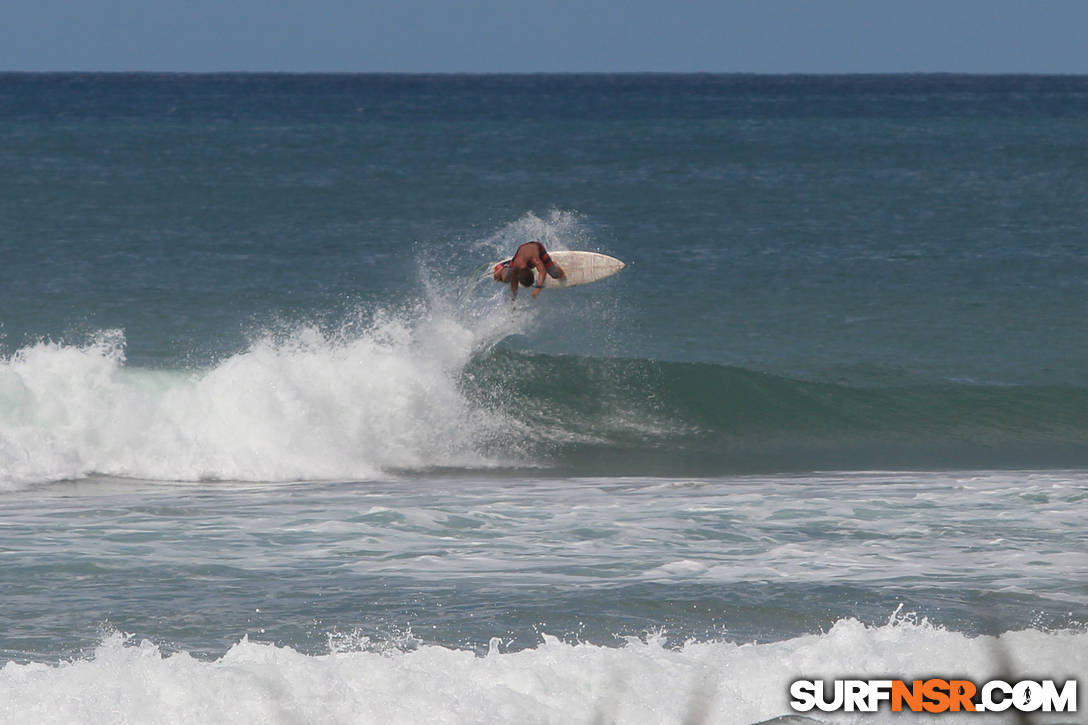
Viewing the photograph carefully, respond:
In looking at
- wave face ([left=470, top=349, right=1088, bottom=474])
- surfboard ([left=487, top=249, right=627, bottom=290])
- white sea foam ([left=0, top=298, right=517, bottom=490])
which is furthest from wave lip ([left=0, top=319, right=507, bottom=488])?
surfboard ([left=487, top=249, right=627, bottom=290])

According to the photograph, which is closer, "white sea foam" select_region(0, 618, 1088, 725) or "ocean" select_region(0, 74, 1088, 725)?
"white sea foam" select_region(0, 618, 1088, 725)

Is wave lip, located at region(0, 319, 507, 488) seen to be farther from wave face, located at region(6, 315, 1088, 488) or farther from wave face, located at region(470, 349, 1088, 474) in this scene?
wave face, located at region(470, 349, 1088, 474)

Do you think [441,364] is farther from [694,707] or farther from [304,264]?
[304,264]

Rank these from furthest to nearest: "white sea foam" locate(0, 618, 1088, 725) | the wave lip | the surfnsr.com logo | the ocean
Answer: the wave lip < the ocean < "white sea foam" locate(0, 618, 1088, 725) < the surfnsr.com logo

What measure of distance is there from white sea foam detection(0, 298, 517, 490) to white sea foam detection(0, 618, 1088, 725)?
872 centimetres

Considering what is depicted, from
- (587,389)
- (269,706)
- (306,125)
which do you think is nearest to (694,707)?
(269,706)

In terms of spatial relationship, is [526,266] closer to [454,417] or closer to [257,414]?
[454,417]

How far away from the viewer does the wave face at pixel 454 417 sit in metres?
19.0

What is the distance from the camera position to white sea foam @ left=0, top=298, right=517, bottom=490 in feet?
61.0

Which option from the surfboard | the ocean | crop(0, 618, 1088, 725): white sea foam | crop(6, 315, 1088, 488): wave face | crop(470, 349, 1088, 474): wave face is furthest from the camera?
crop(470, 349, 1088, 474): wave face

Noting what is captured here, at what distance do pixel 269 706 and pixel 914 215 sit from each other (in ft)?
140

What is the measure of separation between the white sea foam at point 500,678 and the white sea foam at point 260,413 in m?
Answer: 8.72

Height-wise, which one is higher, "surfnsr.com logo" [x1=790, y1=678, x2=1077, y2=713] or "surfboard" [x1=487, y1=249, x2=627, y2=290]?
"surfboard" [x1=487, y1=249, x2=627, y2=290]

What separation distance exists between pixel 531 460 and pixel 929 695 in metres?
10.8
